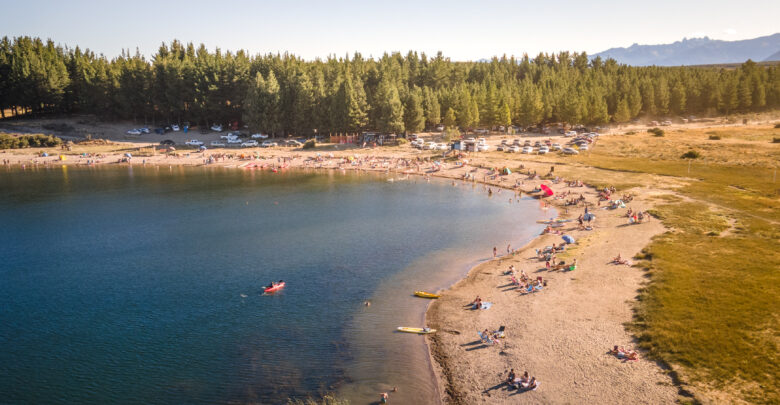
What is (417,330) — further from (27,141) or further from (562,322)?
(27,141)

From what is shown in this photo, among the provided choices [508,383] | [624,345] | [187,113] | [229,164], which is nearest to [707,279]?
[624,345]

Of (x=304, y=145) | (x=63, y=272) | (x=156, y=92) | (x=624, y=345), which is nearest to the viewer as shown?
(x=624, y=345)

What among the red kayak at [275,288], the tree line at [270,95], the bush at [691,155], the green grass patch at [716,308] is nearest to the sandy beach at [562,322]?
the green grass patch at [716,308]

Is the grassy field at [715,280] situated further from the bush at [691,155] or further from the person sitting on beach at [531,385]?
the bush at [691,155]

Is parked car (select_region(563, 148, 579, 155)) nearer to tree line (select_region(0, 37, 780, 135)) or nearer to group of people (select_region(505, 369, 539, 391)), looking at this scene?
tree line (select_region(0, 37, 780, 135))

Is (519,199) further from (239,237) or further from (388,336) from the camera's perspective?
(388,336)

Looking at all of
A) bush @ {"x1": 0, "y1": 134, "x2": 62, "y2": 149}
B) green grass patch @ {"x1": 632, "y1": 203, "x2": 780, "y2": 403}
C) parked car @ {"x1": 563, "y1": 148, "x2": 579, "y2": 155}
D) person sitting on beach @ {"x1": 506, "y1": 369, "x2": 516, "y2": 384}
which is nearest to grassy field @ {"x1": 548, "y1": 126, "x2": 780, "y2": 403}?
green grass patch @ {"x1": 632, "y1": 203, "x2": 780, "y2": 403}
